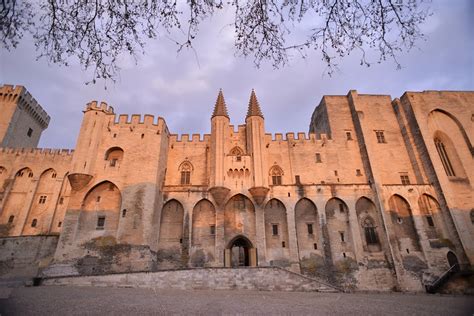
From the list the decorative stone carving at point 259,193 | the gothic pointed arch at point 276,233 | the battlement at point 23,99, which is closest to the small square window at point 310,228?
the gothic pointed arch at point 276,233

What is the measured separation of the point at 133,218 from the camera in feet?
62.4

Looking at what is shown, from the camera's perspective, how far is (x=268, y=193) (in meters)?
22.2

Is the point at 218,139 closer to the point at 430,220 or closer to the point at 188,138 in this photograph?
the point at 188,138

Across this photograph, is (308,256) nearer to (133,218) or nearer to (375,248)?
(375,248)

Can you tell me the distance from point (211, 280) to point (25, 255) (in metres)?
16.1

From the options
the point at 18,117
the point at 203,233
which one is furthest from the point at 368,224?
the point at 18,117

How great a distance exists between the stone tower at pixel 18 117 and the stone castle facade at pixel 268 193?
3.70m

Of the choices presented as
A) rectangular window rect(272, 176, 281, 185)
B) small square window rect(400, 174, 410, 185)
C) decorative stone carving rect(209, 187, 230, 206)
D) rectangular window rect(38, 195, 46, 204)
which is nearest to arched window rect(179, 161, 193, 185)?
decorative stone carving rect(209, 187, 230, 206)

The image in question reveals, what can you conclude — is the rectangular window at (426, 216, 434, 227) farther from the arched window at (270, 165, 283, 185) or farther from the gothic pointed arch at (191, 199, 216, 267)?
the gothic pointed arch at (191, 199, 216, 267)

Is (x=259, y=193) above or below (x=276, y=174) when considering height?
below

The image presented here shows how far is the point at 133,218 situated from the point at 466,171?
2845cm

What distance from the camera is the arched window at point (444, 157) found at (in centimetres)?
2436

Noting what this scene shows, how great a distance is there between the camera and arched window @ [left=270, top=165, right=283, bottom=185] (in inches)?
973

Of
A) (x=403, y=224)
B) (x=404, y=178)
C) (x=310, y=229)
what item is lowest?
(x=310, y=229)
